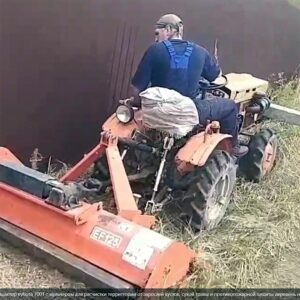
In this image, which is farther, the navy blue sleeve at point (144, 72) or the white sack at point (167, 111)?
the navy blue sleeve at point (144, 72)

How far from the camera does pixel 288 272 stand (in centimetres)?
407

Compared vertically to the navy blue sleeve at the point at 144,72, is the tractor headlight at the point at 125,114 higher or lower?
lower

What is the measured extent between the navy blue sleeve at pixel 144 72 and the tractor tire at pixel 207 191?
0.70 m

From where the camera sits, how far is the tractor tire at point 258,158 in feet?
17.3

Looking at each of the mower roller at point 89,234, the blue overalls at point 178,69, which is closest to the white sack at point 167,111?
the blue overalls at point 178,69

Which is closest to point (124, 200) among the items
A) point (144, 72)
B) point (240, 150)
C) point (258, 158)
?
point (144, 72)

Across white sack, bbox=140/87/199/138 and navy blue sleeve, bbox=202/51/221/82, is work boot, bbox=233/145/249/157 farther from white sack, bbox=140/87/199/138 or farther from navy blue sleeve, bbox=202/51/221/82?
white sack, bbox=140/87/199/138

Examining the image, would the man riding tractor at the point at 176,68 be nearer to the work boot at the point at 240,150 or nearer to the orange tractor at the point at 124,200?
the orange tractor at the point at 124,200

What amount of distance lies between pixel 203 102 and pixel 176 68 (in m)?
0.41

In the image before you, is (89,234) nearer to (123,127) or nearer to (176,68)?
(123,127)

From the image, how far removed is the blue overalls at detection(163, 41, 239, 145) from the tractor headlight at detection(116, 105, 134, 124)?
0.33 metres

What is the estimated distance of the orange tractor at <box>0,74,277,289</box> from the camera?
327 cm

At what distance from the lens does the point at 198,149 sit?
4.09m

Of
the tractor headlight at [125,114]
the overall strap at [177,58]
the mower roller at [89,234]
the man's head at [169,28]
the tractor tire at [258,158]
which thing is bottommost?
the tractor tire at [258,158]
